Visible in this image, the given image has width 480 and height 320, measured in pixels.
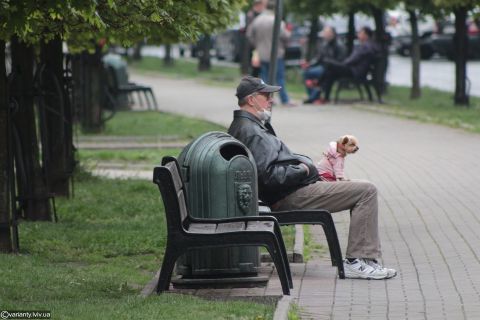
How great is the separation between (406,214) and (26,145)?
3.60m

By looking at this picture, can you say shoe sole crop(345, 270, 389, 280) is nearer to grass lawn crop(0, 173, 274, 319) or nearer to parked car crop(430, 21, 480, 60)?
grass lawn crop(0, 173, 274, 319)

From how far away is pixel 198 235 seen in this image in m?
8.34

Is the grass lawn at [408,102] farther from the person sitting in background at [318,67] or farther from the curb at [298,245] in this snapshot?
the curb at [298,245]

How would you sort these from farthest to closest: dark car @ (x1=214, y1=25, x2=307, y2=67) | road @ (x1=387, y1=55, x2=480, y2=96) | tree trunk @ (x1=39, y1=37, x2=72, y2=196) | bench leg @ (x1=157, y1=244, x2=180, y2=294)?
dark car @ (x1=214, y1=25, x2=307, y2=67)
road @ (x1=387, y1=55, x2=480, y2=96)
tree trunk @ (x1=39, y1=37, x2=72, y2=196)
bench leg @ (x1=157, y1=244, x2=180, y2=294)

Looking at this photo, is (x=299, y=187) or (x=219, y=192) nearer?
(x=219, y=192)

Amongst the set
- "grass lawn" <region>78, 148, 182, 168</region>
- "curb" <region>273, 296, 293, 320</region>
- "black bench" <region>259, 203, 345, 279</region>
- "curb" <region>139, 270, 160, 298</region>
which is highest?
"black bench" <region>259, 203, 345, 279</region>

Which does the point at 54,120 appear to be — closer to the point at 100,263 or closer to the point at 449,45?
the point at 100,263

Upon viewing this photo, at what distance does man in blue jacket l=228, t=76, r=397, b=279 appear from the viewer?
9.17 m

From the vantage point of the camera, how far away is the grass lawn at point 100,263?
761 centimetres

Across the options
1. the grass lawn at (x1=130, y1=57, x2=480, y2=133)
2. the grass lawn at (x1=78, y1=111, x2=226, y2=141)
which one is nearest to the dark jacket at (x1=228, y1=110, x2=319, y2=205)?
the grass lawn at (x1=78, y1=111, x2=226, y2=141)

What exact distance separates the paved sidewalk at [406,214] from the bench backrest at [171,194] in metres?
0.92

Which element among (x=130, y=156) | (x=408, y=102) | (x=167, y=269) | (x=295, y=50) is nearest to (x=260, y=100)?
(x=167, y=269)

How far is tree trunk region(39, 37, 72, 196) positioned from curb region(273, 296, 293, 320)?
5120 mm

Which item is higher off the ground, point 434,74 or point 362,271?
point 362,271
